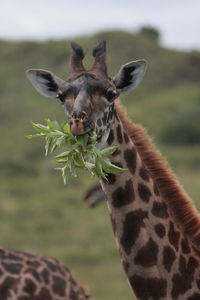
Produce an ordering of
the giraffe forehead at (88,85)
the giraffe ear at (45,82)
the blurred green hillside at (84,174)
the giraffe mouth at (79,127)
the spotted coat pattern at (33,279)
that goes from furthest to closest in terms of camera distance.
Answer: the blurred green hillside at (84,174) → the spotted coat pattern at (33,279) → the giraffe ear at (45,82) → the giraffe forehead at (88,85) → the giraffe mouth at (79,127)

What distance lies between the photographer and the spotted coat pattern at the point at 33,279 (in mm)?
9562

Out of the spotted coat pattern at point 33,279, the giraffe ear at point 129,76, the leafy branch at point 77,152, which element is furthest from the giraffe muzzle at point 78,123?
the spotted coat pattern at point 33,279

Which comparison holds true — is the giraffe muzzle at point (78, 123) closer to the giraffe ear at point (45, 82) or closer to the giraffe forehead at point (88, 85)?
the giraffe forehead at point (88, 85)

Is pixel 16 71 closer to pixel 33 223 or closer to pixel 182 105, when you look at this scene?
pixel 182 105

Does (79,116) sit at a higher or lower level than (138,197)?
higher

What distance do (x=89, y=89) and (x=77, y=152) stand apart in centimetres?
67

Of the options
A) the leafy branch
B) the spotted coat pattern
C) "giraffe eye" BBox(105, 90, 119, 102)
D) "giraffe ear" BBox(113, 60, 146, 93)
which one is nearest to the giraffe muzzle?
the leafy branch

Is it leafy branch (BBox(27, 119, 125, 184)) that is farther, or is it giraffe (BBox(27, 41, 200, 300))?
giraffe (BBox(27, 41, 200, 300))

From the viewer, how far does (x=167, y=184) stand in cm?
772

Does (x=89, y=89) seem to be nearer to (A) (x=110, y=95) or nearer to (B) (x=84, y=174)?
(A) (x=110, y=95)

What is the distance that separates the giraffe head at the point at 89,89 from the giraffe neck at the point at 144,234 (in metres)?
0.34

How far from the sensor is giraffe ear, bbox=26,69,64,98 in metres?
7.80

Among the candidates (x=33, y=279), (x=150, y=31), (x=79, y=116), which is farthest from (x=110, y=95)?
(x=150, y=31)

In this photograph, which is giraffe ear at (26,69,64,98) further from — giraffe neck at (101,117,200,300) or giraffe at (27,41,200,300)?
giraffe neck at (101,117,200,300)
